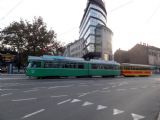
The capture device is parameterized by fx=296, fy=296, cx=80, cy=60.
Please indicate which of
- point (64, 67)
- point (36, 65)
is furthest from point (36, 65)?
point (64, 67)

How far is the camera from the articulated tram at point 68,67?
1382 inches

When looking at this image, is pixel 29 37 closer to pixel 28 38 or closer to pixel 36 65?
pixel 28 38

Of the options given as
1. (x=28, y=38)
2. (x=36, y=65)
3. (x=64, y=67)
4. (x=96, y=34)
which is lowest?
(x=64, y=67)

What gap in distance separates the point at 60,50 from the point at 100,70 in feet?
58.5

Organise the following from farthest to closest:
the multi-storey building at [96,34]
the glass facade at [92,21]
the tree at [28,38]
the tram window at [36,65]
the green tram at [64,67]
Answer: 1. the multi-storey building at [96,34]
2. the glass facade at [92,21]
3. the tree at [28,38]
4. the green tram at [64,67]
5. the tram window at [36,65]

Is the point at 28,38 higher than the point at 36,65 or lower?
higher

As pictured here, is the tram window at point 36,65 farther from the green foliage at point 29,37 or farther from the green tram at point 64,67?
the green foliage at point 29,37

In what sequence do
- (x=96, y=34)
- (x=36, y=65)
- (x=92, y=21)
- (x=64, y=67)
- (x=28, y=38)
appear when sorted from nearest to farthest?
(x=36, y=65) < (x=64, y=67) < (x=28, y=38) < (x=92, y=21) < (x=96, y=34)

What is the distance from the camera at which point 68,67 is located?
127ft

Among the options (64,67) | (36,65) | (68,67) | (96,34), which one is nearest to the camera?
(36,65)

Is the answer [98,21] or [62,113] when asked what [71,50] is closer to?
[98,21]

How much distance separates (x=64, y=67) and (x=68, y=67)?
0.84 m

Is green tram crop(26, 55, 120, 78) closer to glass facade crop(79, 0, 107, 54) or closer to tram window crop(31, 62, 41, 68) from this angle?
tram window crop(31, 62, 41, 68)

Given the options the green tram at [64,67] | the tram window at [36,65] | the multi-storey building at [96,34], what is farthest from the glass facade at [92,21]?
the tram window at [36,65]
